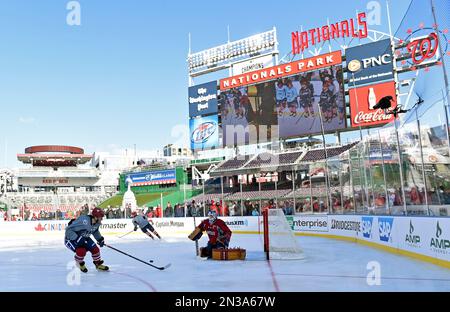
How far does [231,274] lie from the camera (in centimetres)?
837

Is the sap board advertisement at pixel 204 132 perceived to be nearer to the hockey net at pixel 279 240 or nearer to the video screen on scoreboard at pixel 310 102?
the video screen on scoreboard at pixel 310 102

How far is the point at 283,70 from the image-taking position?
36562 mm

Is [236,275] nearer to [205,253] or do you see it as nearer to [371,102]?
[205,253]

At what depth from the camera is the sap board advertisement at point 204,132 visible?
3997cm

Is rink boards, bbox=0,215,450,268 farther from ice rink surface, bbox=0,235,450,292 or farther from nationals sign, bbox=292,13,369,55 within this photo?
nationals sign, bbox=292,13,369,55

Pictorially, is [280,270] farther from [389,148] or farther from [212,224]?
[389,148]

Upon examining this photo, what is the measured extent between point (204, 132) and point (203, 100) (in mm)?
3078

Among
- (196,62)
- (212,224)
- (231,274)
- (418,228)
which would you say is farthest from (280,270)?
(196,62)

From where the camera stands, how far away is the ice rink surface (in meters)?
6.92

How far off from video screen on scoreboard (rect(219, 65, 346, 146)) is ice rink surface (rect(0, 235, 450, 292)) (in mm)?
22892

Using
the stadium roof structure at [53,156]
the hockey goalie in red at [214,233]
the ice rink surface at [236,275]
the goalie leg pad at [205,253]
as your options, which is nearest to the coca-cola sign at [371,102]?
the ice rink surface at [236,275]

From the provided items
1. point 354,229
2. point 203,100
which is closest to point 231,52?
point 203,100

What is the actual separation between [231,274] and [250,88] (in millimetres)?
30672

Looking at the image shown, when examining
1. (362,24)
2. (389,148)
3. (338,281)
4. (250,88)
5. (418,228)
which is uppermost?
(362,24)
